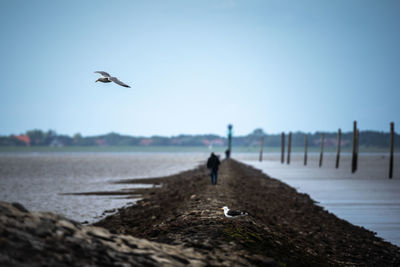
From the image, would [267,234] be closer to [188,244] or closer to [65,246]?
[188,244]

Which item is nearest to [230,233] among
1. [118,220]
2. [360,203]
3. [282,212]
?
[118,220]

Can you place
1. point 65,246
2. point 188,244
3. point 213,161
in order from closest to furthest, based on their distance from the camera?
point 65,246 < point 188,244 < point 213,161

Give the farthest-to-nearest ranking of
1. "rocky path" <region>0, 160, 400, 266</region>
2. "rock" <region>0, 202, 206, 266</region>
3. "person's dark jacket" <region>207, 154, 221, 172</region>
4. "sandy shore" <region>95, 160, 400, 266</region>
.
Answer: "person's dark jacket" <region>207, 154, 221, 172</region> → "sandy shore" <region>95, 160, 400, 266</region> → "rocky path" <region>0, 160, 400, 266</region> → "rock" <region>0, 202, 206, 266</region>

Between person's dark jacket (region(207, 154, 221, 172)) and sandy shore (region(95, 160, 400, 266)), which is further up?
person's dark jacket (region(207, 154, 221, 172))

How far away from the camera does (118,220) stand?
13938 mm

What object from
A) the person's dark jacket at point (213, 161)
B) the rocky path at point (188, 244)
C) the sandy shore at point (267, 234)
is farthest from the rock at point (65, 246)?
the person's dark jacket at point (213, 161)

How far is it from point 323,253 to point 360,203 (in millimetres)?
10008

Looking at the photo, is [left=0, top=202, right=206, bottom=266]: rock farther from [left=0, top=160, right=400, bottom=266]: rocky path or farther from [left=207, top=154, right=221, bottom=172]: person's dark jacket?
[left=207, top=154, right=221, bottom=172]: person's dark jacket

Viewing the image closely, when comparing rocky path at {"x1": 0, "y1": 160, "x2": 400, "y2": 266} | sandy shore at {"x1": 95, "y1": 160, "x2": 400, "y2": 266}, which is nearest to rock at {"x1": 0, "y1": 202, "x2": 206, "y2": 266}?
rocky path at {"x1": 0, "y1": 160, "x2": 400, "y2": 266}

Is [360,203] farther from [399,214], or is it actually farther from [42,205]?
[42,205]

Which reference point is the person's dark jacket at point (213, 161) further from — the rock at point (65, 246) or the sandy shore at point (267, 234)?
the rock at point (65, 246)

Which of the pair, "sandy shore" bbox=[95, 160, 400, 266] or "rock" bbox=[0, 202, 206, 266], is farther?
"sandy shore" bbox=[95, 160, 400, 266]

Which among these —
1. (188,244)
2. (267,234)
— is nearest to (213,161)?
(267,234)

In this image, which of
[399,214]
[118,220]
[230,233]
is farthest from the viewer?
[399,214]
